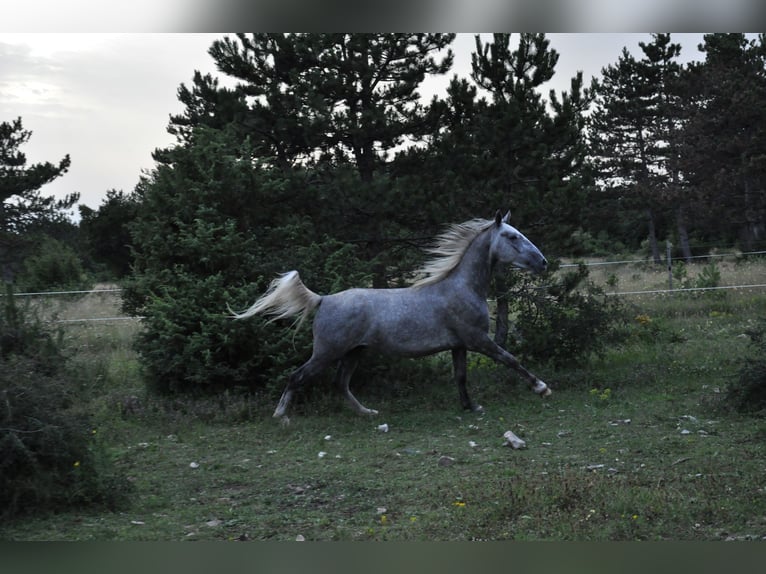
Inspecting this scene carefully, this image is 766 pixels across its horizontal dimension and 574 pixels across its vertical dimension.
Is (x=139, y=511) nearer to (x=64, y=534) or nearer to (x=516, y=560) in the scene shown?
(x=64, y=534)

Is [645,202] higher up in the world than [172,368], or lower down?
higher up

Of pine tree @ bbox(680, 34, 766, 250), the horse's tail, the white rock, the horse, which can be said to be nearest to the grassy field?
the white rock

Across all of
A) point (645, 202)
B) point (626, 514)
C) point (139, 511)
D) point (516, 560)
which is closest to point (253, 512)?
point (139, 511)

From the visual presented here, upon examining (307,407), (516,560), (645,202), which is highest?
(645,202)

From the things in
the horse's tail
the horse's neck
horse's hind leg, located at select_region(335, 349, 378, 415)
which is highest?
the horse's neck

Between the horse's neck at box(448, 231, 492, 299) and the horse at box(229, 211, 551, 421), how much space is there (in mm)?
12

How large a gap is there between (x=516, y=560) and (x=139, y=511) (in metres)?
4.05

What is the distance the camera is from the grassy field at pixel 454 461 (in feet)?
15.1

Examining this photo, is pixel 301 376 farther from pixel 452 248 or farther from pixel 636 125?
pixel 636 125

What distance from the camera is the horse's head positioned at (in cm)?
927

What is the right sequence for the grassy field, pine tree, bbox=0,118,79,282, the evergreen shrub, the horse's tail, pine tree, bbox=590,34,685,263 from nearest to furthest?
the grassy field < the evergreen shrub < the horse's tail < pine tree, bbox=0,118,79,282 < pine tree, bbox=590,34,685,263

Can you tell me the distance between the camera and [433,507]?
5.13 meters

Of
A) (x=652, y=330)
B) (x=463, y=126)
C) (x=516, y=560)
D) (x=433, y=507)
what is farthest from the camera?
(x=652, y=330)

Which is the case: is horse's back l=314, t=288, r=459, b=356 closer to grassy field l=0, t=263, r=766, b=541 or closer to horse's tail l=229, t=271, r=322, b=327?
horse's tail l=229, t=271, r=322, b=327
